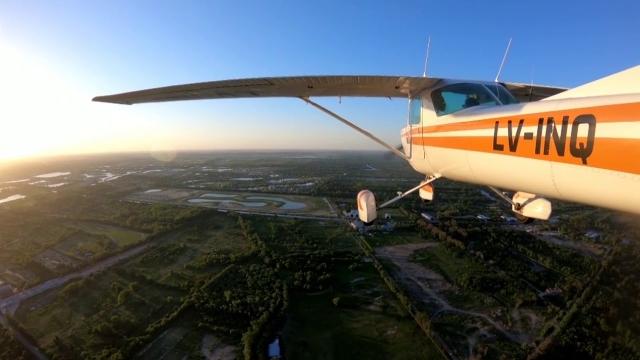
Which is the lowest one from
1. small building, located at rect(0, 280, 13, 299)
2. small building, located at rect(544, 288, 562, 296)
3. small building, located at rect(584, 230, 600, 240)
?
small building, located at rect(584, 230, 600, 240)

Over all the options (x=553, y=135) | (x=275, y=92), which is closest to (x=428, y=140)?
(x=553, y=135)

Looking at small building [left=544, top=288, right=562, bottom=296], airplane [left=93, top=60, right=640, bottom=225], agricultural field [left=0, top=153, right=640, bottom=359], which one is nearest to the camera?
airplane [left=93, top=60, right=640, bottom=225]

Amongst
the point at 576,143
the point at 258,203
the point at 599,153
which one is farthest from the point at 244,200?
the point at 599,153

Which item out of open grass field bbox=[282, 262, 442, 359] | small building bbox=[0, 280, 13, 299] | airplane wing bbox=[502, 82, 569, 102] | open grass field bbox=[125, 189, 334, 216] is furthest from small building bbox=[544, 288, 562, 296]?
small building bbox=[0, 280, 13, 299]

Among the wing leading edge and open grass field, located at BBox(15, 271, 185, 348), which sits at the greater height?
the wing leading edge

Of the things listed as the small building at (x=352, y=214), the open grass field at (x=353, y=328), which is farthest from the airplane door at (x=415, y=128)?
the small building at (x=352, y=214)

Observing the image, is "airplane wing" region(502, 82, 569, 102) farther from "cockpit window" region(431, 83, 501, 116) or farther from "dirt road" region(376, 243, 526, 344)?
"dirt road" region(376, 243, 526, 344)
